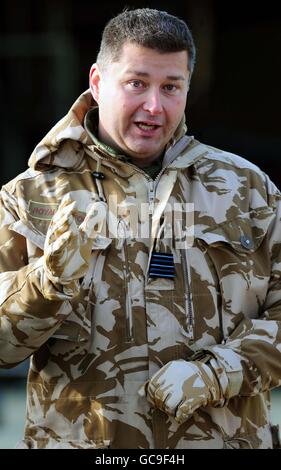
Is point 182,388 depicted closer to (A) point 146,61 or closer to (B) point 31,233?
(B) point 31,233

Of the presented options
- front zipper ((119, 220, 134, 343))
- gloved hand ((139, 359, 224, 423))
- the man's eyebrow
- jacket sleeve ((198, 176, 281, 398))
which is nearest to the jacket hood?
the man's eyebrow

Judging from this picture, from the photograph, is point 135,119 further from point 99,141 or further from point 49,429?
point 49,429

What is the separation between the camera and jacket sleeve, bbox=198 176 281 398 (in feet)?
9.57

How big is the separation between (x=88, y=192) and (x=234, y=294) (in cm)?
53

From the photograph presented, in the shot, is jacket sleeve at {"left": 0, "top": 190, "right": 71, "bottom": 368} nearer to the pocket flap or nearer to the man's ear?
the pocket flap

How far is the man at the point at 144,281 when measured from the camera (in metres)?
2.91

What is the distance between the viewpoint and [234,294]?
3.04 meters

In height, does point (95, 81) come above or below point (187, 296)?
above

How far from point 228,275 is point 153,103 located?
555 millimetres

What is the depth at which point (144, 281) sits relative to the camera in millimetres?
2996

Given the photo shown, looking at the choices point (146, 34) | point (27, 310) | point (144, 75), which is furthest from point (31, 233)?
point (146, 34)

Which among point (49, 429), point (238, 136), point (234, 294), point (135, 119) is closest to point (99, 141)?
point (135, 119)

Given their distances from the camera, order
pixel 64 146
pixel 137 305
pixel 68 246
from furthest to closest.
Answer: pixel 64 146, pixel 137 305, pixel 68 246

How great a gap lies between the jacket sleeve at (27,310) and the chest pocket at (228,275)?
0.42 meters
